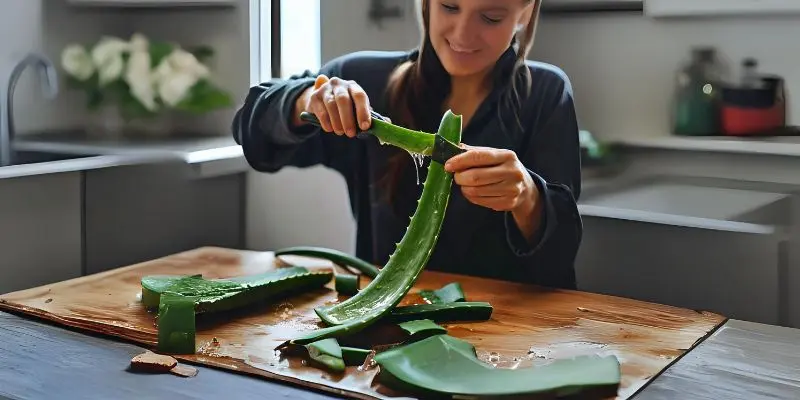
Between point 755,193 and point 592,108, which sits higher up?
point 592,108

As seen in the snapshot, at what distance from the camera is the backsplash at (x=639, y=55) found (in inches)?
57.5

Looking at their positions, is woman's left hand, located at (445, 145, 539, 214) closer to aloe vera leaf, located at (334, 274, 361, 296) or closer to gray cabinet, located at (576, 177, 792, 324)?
aloe vera leaf, located at (334, 274, 361, 296)

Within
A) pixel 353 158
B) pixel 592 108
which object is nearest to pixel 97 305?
pixel 353 158

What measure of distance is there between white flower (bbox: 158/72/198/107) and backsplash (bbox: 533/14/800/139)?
2.67 feet

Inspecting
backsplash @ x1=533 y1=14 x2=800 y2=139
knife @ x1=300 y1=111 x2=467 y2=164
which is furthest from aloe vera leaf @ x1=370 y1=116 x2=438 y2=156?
backsplash @ x1=533 y1=14 x2=800 y2=139

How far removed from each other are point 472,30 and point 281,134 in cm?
34

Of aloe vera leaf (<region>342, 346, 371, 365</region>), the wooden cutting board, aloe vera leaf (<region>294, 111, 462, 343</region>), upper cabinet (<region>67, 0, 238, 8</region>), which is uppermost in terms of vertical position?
upper cabinet (<region>67, 0, 238, 8</region>)

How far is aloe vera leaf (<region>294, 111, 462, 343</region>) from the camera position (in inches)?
46.6

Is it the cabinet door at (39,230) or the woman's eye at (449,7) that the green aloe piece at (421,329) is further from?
the cabinet door at (39,230)

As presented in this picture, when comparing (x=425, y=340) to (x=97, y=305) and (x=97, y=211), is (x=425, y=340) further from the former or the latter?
(x=97, y=211)

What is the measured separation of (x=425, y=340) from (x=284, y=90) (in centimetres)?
58

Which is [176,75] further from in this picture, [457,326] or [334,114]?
[457,326]

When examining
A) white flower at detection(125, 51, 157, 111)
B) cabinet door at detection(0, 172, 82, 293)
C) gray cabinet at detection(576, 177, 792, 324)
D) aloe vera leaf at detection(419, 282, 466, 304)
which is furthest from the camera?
white flower at detection(125, 51, 157, 111)

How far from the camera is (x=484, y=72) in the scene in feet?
5.12
